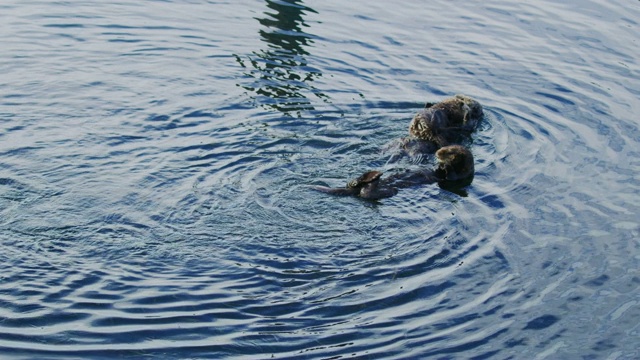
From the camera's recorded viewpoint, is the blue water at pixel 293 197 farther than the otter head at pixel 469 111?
No

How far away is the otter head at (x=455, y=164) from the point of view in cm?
884

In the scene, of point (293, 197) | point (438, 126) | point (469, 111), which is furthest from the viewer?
point (469, 111)

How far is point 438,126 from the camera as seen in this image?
32.1 feet

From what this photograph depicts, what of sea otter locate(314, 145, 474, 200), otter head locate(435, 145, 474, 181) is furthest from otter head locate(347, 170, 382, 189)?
otter head locate(435, 145, 474, 181)

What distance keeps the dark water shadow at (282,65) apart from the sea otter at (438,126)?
4.63 feet

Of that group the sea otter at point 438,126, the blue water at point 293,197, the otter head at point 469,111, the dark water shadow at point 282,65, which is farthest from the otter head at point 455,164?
the dark water shadow at point 282,65

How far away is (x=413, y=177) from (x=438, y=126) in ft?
3.89

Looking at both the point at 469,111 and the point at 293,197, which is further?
the point at 469,111

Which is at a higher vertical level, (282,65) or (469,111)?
(469,111)

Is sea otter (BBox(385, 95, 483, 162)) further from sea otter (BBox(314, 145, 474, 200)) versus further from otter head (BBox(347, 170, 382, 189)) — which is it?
otter head (BBox(347, 170, 382, 189))

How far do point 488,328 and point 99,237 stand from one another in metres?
3.21

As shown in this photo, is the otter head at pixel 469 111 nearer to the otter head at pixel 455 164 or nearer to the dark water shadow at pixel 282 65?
the otter head at pixel 455 164

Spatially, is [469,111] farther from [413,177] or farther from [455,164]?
[413,177]

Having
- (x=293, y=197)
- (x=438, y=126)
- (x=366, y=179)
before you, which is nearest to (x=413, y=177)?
(x=366, y=179)
